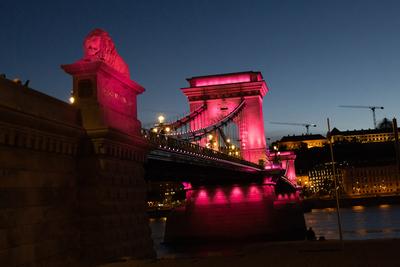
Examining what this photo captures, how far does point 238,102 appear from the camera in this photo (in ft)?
279

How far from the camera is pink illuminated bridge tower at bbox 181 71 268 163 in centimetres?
8388

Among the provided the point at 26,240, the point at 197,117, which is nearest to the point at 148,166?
the point at 26,240

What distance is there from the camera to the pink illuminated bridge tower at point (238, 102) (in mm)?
83875

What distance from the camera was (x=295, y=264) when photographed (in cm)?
2136

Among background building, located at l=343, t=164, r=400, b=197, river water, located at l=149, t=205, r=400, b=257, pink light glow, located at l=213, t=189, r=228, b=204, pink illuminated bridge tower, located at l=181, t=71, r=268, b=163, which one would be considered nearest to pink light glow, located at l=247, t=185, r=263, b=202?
pink light glow, located at l=213, t=189, r=228, b=204

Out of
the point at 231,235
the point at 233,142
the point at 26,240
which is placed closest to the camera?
the point at 26,240

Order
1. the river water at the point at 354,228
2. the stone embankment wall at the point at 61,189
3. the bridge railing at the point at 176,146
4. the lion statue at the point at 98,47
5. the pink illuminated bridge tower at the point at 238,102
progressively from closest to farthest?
the stone embankment wall at the point at 61,189, the lion statue at the point at 98,47, the bridge railing at the point at 176,146, the river water at the point at 354,228, the pink illuminated bridge tower at the point at 238,102

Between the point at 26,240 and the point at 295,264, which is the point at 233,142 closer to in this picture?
the point at 295,264

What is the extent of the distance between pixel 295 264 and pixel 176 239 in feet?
132

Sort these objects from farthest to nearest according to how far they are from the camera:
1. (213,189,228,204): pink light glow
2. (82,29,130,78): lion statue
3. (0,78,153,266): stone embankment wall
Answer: (213,189,228,204): pink light glow, (82,29,130,78): lion statue, (0,78,153,266): stone embankment wall

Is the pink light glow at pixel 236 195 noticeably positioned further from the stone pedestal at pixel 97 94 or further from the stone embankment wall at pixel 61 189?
the stone pedestal at pixel 97 94

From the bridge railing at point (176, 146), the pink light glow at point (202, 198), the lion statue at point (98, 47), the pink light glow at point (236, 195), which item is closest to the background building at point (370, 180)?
the pink light glow at point (236, 195)

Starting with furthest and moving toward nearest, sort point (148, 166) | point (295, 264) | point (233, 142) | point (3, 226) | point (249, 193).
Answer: point (233, 142), point (249, 193), point (148, 166), point (295, 264), point (3, 226)

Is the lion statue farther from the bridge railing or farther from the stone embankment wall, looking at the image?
the bridge railing
